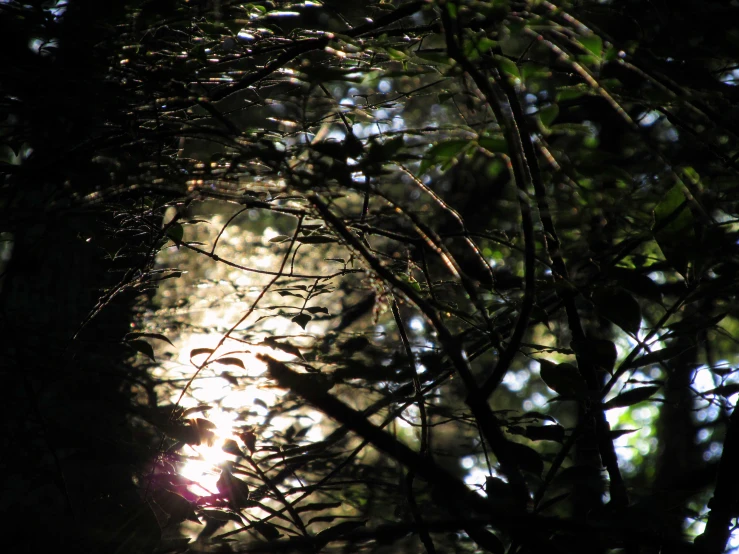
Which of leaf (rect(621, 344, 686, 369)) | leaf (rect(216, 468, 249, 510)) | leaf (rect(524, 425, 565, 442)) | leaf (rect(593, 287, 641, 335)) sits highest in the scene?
leaf (rect(593, 287, 641, 335))

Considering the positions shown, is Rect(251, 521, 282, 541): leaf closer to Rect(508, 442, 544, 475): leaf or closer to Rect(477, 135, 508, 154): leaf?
Rect(508, 442, 544, 475): leaf

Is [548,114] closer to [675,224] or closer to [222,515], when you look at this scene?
[675,224]

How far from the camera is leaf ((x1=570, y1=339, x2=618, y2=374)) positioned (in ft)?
2.53

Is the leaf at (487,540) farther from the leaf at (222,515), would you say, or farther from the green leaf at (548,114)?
the green leaf at (548,114)

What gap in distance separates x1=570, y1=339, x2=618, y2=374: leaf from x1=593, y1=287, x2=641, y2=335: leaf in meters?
0.05

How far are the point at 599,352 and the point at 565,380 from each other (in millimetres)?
74

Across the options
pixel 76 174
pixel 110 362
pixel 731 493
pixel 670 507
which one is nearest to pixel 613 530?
pixel 670 507

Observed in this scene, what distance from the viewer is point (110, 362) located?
166cm

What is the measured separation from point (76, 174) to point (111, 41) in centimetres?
21

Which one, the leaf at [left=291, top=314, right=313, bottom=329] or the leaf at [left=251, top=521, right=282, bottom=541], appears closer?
the leaf at [left=251, top=521, right=282, bottom=541]

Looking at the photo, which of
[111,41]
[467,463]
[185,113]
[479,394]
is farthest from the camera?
[467,463]

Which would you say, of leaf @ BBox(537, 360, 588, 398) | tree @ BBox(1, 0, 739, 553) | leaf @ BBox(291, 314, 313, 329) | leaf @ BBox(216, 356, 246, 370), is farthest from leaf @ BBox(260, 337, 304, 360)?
leaf @ BBox(537, 360, 588, 398)

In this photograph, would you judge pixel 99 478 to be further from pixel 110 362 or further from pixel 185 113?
pixel 185 113

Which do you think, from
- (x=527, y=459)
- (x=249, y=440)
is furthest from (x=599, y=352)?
(x=249, y=440)
